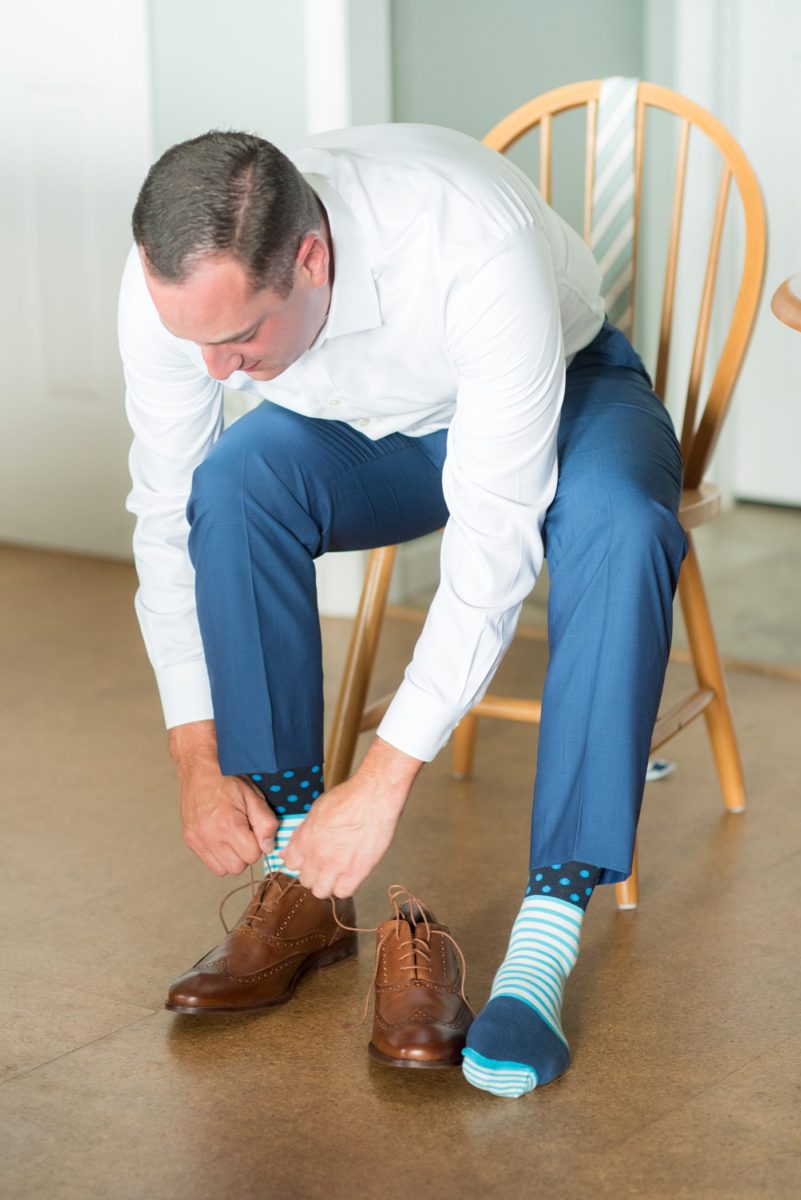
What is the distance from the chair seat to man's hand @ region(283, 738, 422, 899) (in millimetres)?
469

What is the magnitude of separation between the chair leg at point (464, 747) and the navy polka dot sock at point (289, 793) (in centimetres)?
48

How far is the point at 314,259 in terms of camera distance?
124cm

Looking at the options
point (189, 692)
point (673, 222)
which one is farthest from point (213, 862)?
point (673, 222)

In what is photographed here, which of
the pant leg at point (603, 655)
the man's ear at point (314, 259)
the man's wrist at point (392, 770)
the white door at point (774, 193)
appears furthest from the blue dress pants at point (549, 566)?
the white door at point (774, 193)

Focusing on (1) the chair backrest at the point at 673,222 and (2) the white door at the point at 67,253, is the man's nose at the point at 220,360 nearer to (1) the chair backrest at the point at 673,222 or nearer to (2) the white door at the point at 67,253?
(1) the chair backrest at the point at 673,222

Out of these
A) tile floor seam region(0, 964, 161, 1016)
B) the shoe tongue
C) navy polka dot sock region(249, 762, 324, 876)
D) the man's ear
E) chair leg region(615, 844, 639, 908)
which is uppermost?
the man's ear

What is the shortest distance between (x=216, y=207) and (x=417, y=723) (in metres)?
0.43

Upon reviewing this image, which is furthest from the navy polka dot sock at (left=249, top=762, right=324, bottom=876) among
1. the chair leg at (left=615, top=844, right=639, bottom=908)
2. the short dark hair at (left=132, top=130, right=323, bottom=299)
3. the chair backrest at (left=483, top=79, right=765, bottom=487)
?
the chair backrest at (left=483, top=79, right=765, bottom=487)

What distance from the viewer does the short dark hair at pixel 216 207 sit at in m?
1.15

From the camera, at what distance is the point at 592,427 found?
4.56 feet

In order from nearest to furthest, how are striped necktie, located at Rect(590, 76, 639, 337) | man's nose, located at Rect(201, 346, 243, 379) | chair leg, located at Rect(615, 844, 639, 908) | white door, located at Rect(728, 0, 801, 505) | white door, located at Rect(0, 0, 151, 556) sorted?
man's nose, located at Rect(201, 346, 243, 379) < chair leg, located at Rect(615, 844, 639, 908) < striped necktie, located at Rect(590, 76, 639, 337) < white door, located at Rect(728, 0, 801, 505) < white door, located at Rect(0, 0, 151, 556)

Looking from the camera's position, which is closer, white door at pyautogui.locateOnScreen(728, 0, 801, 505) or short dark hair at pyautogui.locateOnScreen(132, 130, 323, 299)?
short dark hair at pyautogui.locateOnScreen(132, 130, 323, 299)

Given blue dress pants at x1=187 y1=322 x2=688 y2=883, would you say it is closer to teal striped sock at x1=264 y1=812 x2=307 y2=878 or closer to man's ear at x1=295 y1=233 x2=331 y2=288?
teal striped sock at x1=264 y1=812 x2=307 y2=878

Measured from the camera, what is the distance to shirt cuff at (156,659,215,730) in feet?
4.75
